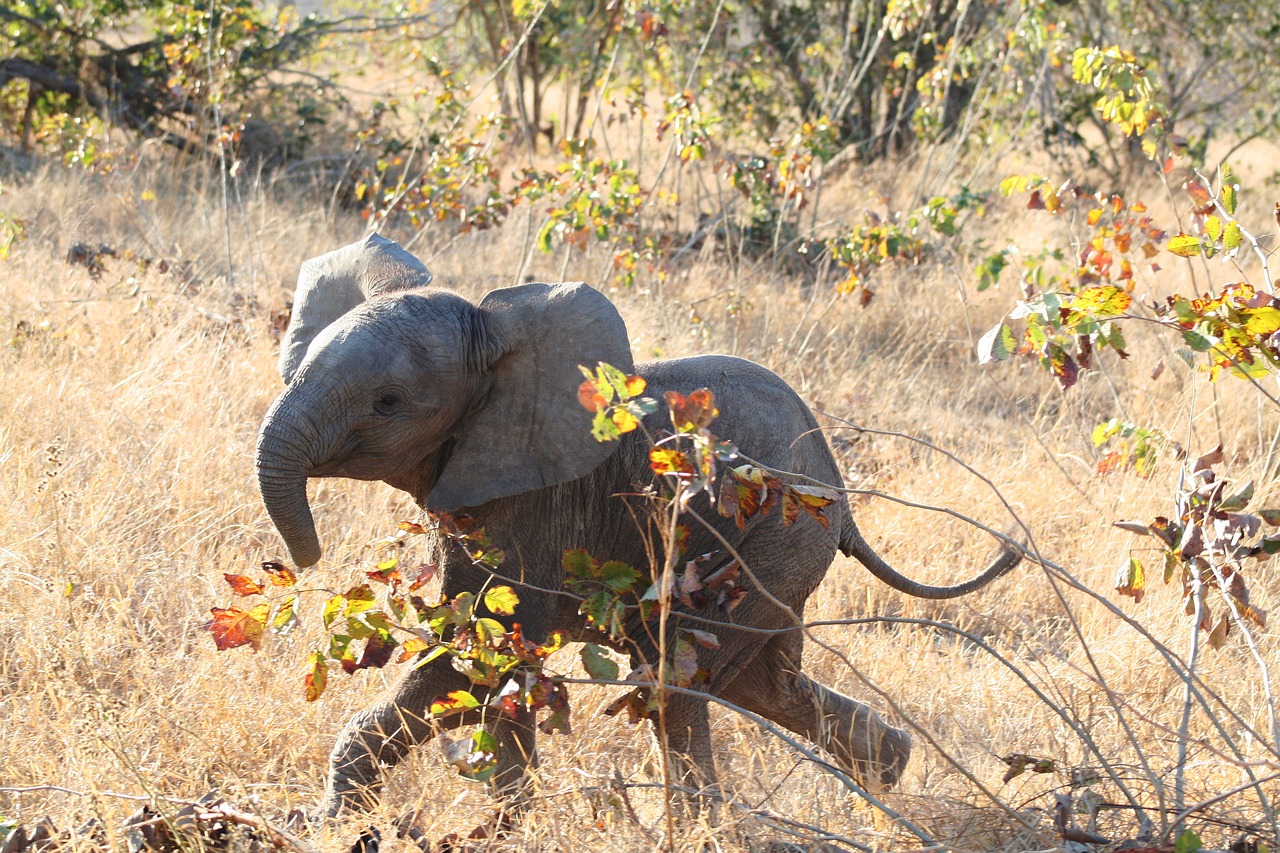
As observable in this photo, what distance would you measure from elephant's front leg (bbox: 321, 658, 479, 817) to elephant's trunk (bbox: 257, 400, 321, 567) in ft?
2.00

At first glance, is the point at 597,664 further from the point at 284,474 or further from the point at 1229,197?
the point at 1229,197

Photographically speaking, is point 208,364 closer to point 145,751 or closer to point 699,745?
point 145,751

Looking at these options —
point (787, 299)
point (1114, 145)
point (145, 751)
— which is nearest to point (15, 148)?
point (787, 299)

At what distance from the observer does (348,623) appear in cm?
294

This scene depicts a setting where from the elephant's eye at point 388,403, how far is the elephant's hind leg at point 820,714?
1302 mm

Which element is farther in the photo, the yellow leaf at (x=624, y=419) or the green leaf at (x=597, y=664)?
the green leaf at (x=597, y=664)

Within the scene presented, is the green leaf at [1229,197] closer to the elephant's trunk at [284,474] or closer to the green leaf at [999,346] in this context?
the green leaf at [999,346]

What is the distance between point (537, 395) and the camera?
10.8ft

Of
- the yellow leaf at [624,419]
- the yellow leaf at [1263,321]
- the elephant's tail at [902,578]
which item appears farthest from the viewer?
the elephant's tail at [902,578]

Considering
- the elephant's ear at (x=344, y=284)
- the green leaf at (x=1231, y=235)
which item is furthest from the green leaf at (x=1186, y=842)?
the elephant's ear at (x=344, y=284)

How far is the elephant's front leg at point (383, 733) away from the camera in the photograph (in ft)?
11.2

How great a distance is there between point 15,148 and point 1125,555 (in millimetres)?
8499

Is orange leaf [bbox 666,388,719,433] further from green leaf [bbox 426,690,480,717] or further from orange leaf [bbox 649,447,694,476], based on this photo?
green leaf [bbox 426,690,480,717]

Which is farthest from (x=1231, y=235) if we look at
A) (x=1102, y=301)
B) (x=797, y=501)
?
(x=797, y=501)
